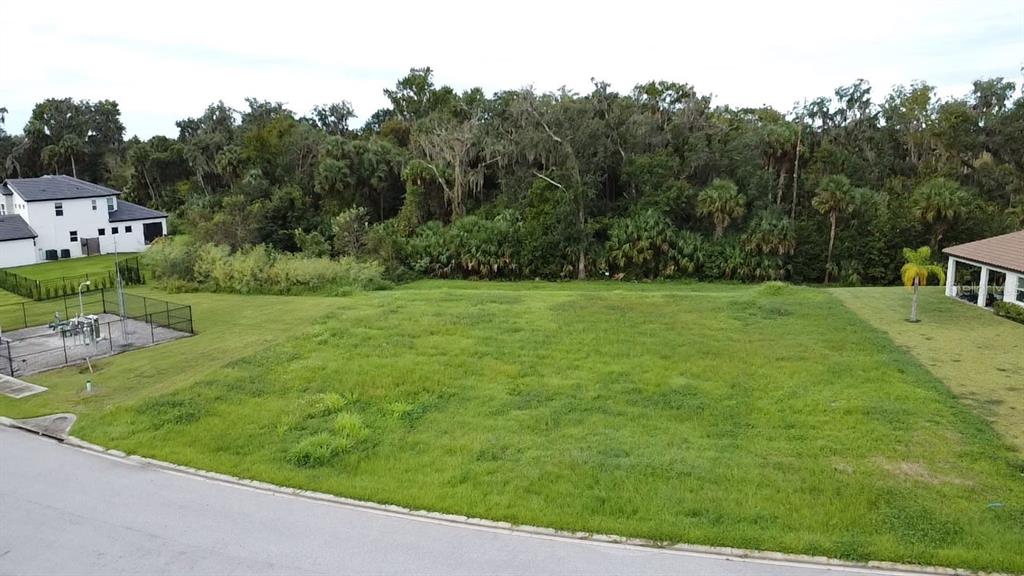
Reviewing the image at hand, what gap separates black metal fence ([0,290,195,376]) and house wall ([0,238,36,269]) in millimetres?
14466

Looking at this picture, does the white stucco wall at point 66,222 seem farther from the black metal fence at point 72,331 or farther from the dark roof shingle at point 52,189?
the black metal fence at point 72,331

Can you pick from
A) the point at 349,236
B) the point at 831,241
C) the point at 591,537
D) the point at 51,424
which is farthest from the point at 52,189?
the point at 831,241

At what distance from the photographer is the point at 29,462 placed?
484 inches

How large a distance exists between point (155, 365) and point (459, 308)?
32.4 feet

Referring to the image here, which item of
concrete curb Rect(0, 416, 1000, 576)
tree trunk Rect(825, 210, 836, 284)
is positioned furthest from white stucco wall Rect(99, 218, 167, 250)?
tree trunk Rect(825, 210, 836, 284)

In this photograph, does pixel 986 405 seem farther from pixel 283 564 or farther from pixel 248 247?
pixel 248 247

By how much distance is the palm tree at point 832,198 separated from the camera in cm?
3338

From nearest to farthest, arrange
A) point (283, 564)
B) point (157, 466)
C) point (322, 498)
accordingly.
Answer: point (283, 564) < point (322, 498) < point (157, 466)

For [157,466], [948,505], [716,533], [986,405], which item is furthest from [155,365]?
[986,405]

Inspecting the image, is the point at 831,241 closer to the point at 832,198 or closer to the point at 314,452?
the point at 832,198

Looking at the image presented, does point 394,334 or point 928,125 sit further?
point 928,125

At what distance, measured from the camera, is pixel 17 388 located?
16.6m

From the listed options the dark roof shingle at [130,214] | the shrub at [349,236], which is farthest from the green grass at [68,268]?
the shrub at [349,236]

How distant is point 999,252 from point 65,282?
39177 millimetres
